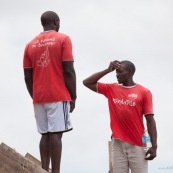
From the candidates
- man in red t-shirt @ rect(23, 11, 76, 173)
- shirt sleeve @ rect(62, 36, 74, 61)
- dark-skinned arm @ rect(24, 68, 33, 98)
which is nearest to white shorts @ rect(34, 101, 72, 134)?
man in red t-shirt @ rect(23, 11, 76, 173)

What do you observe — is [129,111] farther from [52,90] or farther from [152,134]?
[52,90]

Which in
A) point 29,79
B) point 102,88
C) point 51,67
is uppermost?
point 51,67

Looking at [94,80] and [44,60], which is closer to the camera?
[44,60]

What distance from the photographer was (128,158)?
697cm

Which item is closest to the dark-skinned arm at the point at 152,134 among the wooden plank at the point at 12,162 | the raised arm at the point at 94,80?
the raised arm at the point at 94,80

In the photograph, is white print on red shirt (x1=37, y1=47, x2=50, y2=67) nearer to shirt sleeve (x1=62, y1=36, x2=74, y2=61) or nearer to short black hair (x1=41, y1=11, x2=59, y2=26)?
shirt sleeve (x1=62, y1=36, x2=74, y2=61)

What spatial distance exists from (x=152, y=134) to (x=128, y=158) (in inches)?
17.5

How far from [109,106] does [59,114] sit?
1.23 metres

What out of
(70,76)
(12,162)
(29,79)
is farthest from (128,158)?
(12,162)

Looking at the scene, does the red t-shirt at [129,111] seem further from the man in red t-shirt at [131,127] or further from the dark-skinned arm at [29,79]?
the dark-skinned arm at [29,79]

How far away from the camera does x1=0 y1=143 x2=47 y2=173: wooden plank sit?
4707mm

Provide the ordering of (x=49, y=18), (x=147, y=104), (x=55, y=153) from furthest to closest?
(x=147, y=104) < (x=49, y=18) < (x=55, y=153)

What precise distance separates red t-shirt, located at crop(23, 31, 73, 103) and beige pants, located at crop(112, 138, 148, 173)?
120cm

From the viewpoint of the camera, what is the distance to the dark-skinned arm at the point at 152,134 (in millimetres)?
6895
